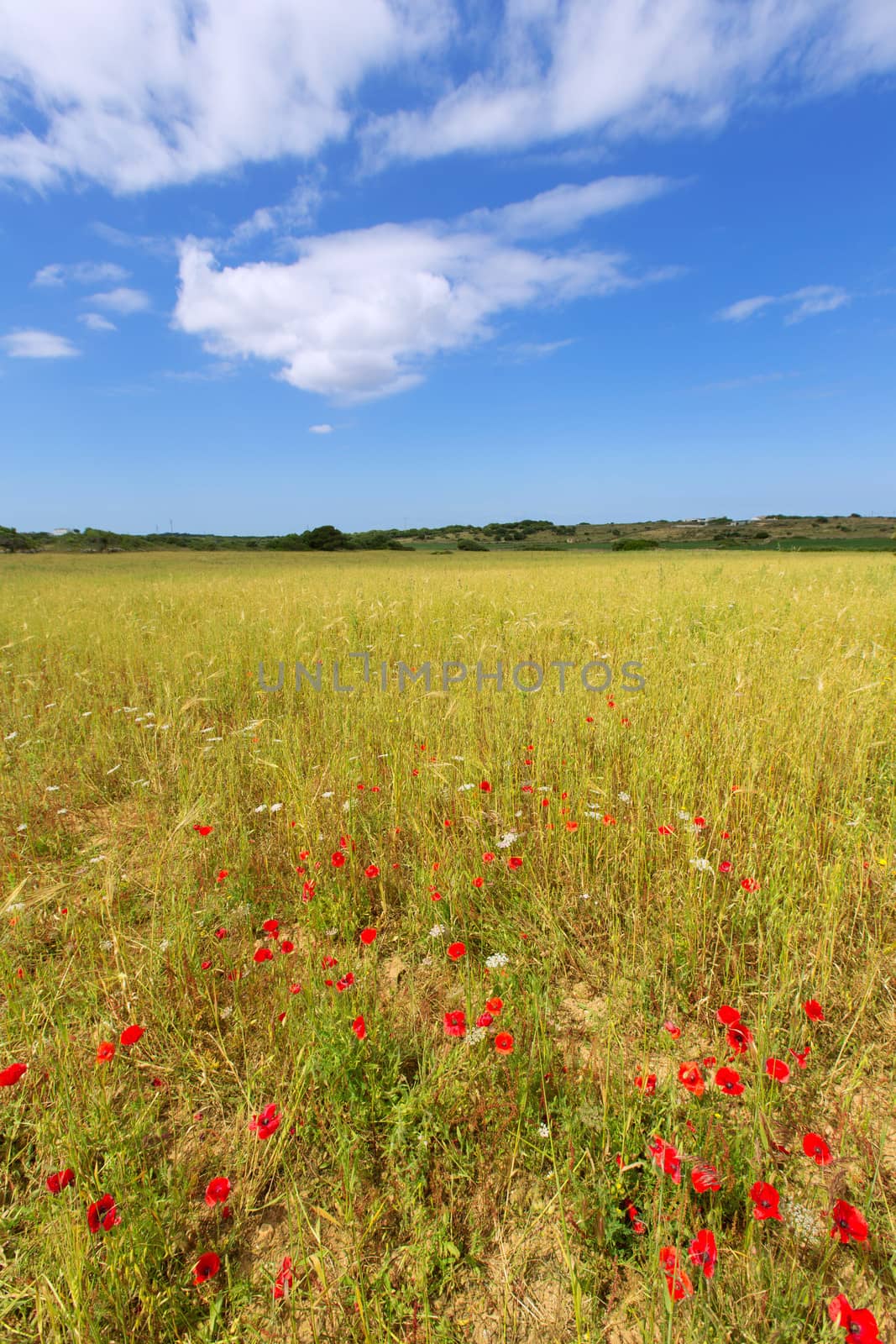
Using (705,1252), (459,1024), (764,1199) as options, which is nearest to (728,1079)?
(764,1199)

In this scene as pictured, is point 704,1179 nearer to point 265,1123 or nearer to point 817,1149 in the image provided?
point 817,1149

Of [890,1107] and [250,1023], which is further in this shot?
[250,1023]

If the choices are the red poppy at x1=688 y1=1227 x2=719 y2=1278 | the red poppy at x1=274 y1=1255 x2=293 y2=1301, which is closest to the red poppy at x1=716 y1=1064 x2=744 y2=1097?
the red poppy at x1=688 y1=1227 x2=719 y2=1278

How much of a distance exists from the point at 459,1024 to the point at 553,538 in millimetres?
73160

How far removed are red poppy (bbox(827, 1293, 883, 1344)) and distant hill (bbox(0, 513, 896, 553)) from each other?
141 ft

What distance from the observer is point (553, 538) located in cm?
7112

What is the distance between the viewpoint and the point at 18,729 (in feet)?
14.0

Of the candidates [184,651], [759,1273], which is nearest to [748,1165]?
[759,1273]

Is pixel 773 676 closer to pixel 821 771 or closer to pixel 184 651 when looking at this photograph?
pixel 821 771

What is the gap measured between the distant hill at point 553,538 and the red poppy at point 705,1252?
4305 centimetres

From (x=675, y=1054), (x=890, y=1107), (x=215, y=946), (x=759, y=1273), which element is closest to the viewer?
(x=759, y=1273)

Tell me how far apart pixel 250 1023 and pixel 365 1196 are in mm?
637

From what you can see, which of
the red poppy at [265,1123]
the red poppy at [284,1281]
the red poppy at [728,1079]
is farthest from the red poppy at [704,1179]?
the red poppy at [265,1123]

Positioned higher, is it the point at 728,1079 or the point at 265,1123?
the point at 728,1079
